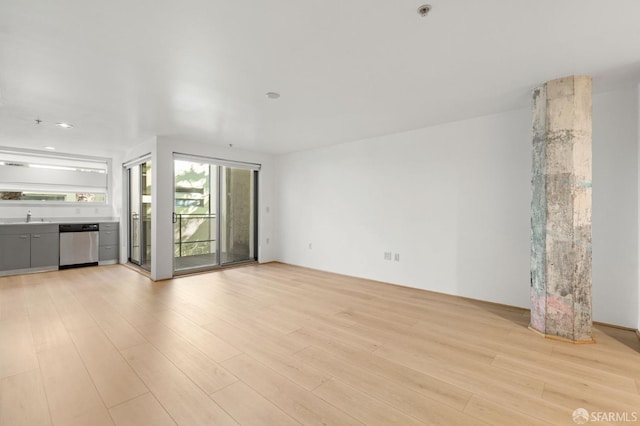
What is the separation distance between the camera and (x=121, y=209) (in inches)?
248

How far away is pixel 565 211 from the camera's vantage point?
267cm

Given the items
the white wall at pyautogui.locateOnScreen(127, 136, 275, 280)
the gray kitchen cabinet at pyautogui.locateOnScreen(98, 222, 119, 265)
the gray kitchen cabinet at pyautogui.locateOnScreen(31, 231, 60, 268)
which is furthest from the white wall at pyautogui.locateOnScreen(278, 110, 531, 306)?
the gray kitchen cabinet at pyautogui.locateOnScreen(31, 231, 60, 268)

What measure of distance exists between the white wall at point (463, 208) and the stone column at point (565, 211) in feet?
2.20

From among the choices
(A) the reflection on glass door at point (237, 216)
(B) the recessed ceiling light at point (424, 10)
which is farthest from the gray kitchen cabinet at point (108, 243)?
(B) the recessed ceiling light at point (424, 10)

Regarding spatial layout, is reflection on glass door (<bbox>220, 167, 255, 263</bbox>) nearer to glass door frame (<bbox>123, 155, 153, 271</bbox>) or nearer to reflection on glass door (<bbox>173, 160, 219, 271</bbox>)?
reflection on glass door (<bbox>173, 160, 219, 271</bbox>)

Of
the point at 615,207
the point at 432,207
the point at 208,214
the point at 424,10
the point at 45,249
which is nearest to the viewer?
the point at 424,10

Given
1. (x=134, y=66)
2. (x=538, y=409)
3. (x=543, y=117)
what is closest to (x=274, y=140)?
(x=134, y=66)

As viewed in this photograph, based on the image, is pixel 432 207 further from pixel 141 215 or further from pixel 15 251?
pixel 15 251

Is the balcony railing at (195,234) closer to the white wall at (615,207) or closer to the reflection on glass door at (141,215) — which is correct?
the reflection on glass door at (141,215)

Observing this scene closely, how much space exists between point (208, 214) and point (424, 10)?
17.2 feet

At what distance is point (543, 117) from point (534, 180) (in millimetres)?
620

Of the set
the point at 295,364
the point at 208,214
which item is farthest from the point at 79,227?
the point at 295,364

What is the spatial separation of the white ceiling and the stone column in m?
0.27

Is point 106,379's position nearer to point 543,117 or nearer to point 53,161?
point 543,117
